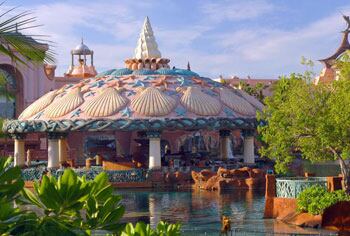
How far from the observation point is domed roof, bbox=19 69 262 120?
157 ft

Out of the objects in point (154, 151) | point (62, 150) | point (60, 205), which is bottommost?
point (60, 205)

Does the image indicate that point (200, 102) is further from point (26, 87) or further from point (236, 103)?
point (26, 87)

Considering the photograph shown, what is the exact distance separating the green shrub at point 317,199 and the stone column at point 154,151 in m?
25.3

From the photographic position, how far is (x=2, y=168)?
674 centimetres

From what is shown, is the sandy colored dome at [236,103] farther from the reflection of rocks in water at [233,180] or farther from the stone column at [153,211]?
the stone column at [153,211]

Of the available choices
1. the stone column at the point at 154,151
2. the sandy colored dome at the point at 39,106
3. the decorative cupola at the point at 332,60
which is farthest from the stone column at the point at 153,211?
the decorative cupola at the point at 332,60

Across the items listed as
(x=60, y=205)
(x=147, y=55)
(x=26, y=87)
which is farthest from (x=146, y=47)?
(x=60, y=205)

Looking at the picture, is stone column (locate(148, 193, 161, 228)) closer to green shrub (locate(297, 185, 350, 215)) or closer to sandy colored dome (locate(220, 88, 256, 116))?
green shrub (locate(297, 185, 350, 215))

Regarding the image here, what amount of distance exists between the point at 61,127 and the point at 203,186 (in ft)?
42.0

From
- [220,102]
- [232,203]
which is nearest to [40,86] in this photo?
[220,102]

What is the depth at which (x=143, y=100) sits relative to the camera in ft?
158

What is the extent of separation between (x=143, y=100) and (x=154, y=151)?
3946 millimetres

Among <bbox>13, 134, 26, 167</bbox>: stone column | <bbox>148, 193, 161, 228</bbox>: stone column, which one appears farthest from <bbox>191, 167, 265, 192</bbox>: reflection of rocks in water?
<bbox>13, 134, 26, 167</bbox>: stone column

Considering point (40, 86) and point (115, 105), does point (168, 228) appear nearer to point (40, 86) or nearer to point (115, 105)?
point (115, 105)
